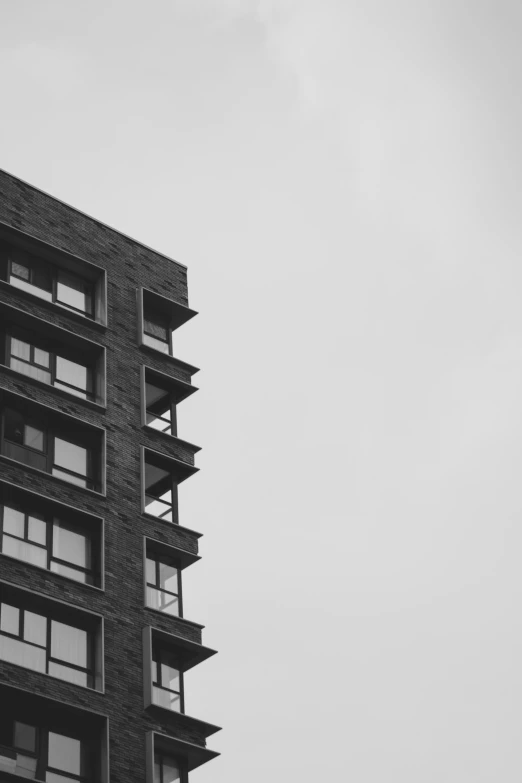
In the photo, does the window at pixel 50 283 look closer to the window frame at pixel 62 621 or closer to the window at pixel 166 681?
the window frame at pixel 62 621

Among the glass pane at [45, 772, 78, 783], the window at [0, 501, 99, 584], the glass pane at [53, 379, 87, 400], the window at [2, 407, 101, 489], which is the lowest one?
the glass pane at [45, 772, 78, 783]

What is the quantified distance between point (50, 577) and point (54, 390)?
7102mm

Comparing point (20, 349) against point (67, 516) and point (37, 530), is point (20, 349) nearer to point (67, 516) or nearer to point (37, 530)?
point (67, 516)

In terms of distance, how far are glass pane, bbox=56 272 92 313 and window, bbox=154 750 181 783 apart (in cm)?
1663

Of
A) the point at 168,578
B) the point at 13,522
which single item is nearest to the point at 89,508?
the point at 13,522

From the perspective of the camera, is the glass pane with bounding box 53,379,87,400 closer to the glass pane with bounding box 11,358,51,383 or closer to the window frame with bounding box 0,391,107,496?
the glass pane with bounding box 11,358,51,383

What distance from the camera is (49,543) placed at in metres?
45.0

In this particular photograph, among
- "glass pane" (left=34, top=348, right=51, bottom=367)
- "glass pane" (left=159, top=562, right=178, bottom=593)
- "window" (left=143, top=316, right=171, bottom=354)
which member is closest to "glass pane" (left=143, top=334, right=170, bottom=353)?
"window" (left=143, top=316, right=171, bottom=354)

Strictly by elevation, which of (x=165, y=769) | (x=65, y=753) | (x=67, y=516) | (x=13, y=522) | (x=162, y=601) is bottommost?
(x=65, y=753)

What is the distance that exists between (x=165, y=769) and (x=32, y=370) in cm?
1408

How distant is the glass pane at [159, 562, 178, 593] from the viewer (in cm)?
4700

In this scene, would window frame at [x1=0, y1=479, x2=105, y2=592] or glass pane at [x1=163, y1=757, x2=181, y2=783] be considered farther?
window frame at [x1=0, y1=479, x2=105, y2=592]

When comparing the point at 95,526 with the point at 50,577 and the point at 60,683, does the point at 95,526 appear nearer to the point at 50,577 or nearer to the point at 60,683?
the point at 50,577

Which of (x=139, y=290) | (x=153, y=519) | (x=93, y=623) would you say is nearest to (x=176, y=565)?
(x=153, y=519)
